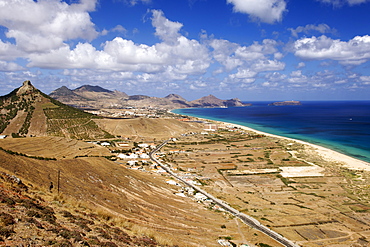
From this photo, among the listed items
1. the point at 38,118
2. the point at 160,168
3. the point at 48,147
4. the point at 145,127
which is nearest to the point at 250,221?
the point at 160,168

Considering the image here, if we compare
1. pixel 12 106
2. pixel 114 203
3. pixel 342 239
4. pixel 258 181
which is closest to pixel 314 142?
pixel 258 181

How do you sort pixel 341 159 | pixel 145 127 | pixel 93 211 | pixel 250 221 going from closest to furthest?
1. pixel 93 211
2. pixel 250 221
3. pixel 341 159
4. pixel 145 127

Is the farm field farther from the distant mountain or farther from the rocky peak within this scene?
the rocky peak

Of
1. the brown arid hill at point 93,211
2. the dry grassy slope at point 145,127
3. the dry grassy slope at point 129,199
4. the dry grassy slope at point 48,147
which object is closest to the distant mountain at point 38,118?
the dry grassy slope at point 145,127

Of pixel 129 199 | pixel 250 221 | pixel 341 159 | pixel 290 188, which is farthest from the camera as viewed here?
pixel 341 159

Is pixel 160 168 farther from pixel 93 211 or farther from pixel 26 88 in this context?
pixel 26 88

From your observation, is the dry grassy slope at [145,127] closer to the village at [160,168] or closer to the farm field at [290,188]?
the village at [160,168]
